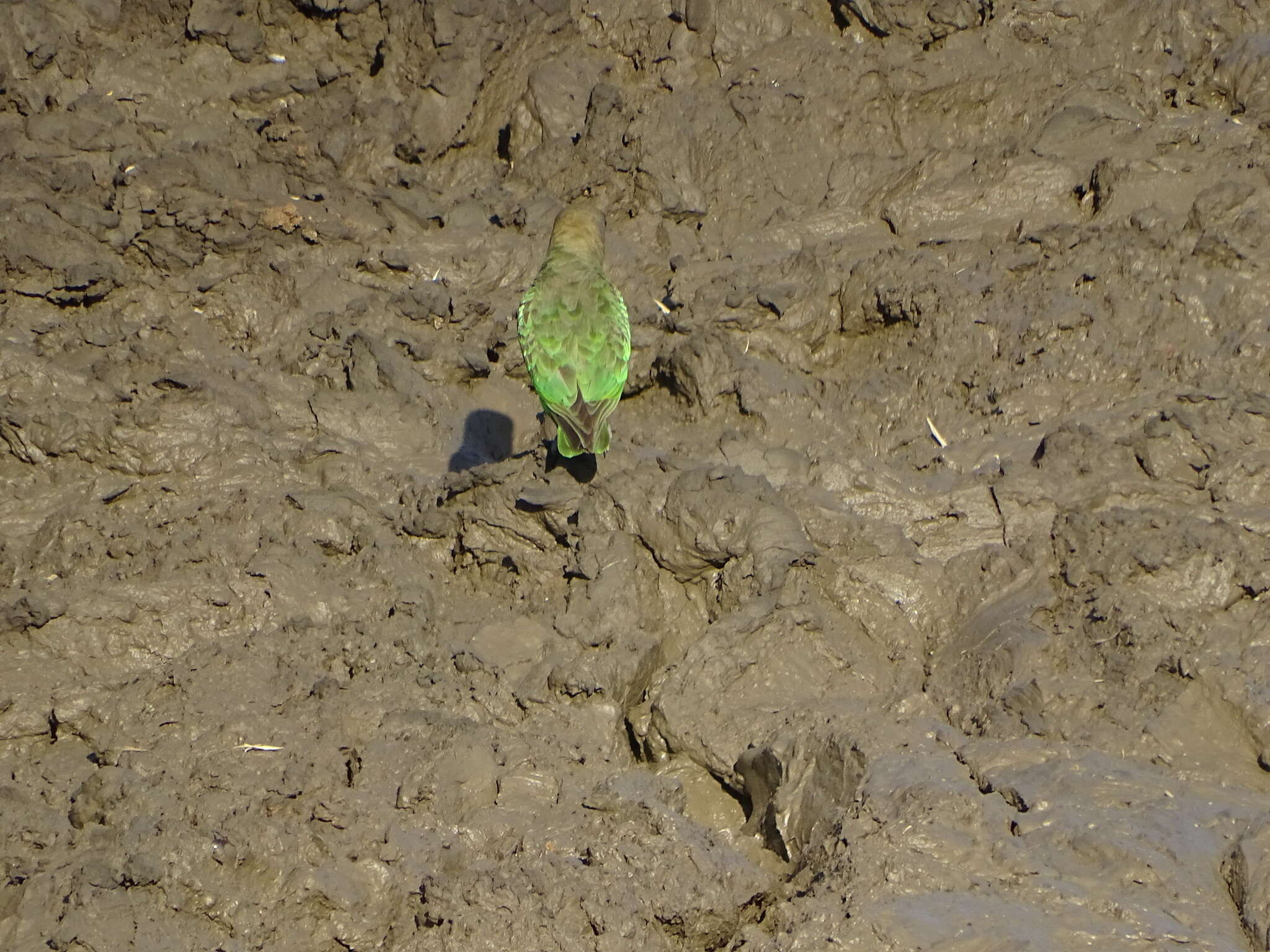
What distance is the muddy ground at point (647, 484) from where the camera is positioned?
4992 millimetres

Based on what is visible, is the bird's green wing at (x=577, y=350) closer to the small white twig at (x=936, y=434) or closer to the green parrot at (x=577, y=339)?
the green parrot at (x=577, y=339)

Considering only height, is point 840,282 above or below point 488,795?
above

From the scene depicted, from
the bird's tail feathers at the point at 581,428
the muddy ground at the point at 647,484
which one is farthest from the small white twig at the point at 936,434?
the bird's tail feathers at the point at 581,428

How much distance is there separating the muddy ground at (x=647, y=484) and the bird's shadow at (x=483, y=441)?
0.09ft

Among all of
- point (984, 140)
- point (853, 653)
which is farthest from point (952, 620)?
point (984, 140)

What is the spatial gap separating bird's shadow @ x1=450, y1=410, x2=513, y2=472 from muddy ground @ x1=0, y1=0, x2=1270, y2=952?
0.03m

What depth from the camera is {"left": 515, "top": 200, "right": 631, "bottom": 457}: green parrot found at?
6.69 meters

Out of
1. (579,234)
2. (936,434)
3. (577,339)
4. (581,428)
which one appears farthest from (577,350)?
(936,434)

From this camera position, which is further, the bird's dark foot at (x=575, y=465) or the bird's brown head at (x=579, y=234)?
the bird's brown head at (x=579, y=234)

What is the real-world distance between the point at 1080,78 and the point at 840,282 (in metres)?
2.19

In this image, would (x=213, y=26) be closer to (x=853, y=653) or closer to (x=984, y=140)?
(x=984, y=140)

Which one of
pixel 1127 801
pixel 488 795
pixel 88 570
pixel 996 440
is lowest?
pixel 88 570

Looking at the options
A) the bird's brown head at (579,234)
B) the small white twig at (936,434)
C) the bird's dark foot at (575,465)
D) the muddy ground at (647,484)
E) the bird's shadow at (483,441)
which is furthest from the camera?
the bird's brown head at (579,234)

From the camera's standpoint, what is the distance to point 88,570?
6504 mm
